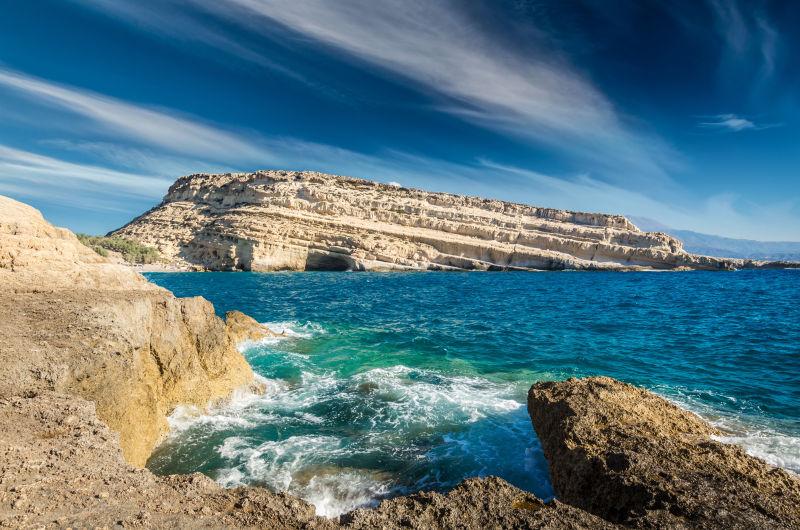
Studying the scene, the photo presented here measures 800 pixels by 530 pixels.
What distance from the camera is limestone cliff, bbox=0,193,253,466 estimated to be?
20.4 feet

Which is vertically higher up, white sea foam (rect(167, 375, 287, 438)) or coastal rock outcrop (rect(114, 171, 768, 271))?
coastal rock outcrop (rect(114, 171, 768, 271))

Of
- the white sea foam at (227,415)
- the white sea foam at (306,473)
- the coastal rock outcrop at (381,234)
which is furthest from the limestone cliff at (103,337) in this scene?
the coastal rock outcrop at (381,234)

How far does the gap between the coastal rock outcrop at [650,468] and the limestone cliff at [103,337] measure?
7.41 m

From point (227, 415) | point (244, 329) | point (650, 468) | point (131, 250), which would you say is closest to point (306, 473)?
point (227, 415)

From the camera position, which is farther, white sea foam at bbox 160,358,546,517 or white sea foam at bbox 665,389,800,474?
white sea foam at bbox 665,389,800,474

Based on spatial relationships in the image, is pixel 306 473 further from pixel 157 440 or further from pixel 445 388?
pixel 445 388

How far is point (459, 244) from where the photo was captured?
7638 cm

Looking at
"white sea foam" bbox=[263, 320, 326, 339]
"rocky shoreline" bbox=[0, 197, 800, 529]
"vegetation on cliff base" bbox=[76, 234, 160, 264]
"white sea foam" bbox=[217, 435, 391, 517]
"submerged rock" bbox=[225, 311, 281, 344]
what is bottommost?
"vegetation on cliff base" bbox=[76, 234, 160, 264]

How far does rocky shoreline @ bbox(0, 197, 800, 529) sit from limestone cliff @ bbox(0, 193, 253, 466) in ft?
0.10

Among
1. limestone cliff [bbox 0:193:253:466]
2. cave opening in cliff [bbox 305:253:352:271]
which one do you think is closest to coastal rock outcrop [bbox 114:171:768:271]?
cave opening in cliff [bbox 305:253:352:271]

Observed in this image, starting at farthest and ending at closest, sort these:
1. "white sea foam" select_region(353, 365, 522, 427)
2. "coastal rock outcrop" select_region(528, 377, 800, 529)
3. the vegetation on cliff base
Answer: the vegetation on cliff base < "white sea foam" select_region(353, 365, 522, 427) < "coastal rock outcrop" select_region(528, 377, 800, 529)

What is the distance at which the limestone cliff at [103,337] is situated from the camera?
20.4ft

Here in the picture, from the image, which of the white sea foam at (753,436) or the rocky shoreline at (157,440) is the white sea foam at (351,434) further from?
the white sea foam at (753,436)

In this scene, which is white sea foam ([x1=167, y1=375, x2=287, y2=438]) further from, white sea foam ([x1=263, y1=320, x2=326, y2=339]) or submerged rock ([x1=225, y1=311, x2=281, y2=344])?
white sea foam ([x1=263, y1=320, x2=326, y2=339])
